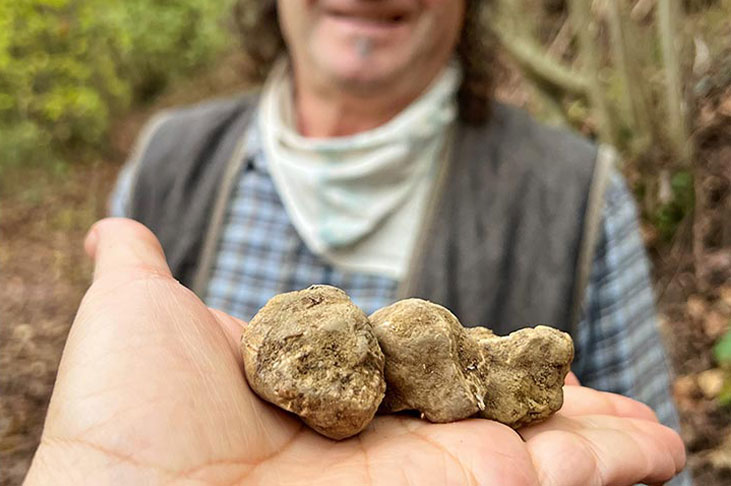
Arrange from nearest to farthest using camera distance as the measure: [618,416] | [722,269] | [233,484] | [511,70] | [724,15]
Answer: [233,484]
[618,416]
[724,15]
[722,269]
[511,70]

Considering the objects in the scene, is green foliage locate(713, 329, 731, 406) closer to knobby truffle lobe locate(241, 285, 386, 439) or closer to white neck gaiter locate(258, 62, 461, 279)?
white neck gaiter locate(258, 62, 461, 279)

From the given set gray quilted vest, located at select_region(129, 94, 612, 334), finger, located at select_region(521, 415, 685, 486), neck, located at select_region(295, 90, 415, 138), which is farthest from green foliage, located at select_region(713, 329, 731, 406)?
neck, located at select_region(295, 90, 415, 138)

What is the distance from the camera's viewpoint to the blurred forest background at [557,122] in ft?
11.0

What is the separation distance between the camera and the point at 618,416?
4.87 feet

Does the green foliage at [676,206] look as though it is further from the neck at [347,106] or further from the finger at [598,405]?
the finger at [598,405]

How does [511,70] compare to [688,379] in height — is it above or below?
above

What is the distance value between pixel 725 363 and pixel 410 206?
1.89m

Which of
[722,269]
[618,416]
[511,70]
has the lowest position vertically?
[722,269]

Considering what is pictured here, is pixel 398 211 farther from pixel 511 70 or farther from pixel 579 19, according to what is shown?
pixel 511 70

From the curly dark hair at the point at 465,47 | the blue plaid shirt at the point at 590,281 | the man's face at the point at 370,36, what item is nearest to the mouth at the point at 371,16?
the man's face at the point at 370,36

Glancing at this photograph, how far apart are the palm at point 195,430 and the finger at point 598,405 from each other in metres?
0.19

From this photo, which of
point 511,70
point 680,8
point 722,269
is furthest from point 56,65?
point 722,269

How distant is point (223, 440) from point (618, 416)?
895 mm

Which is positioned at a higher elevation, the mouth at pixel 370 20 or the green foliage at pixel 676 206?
the mouth at pixel 370 20
